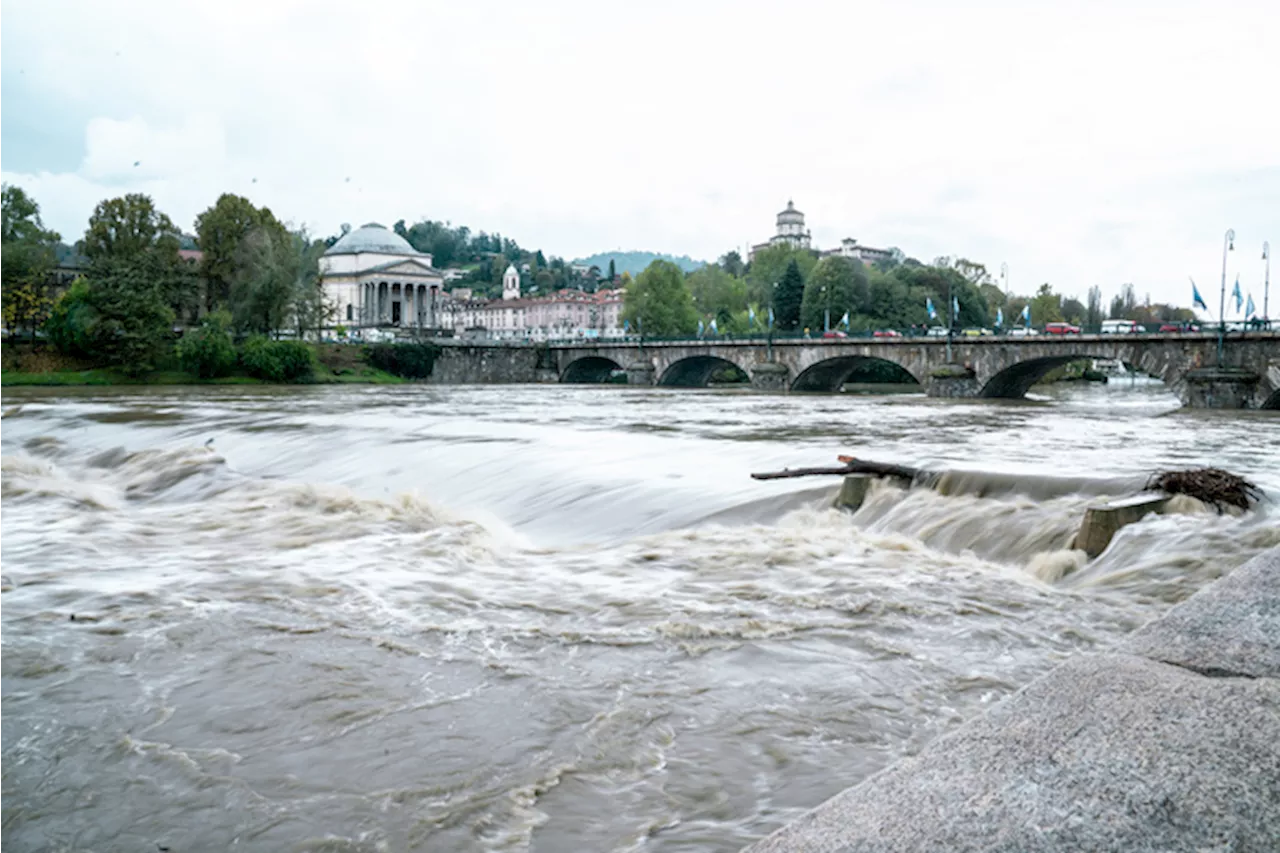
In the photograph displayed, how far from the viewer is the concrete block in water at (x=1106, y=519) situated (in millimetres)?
9391

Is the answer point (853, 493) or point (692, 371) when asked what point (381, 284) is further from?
point (853, 493)

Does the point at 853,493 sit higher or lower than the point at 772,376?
lower

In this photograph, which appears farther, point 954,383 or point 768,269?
point 768,269

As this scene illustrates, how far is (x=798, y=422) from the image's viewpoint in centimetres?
3052

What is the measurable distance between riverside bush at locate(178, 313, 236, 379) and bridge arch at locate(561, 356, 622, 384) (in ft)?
96.8

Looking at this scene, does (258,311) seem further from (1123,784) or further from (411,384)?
(1123,784)

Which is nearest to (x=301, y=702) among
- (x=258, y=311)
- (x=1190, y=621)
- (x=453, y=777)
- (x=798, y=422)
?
(x=453, y=777)

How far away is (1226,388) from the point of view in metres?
43.0

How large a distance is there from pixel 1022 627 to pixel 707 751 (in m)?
3.27

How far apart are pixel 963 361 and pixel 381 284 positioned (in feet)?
275

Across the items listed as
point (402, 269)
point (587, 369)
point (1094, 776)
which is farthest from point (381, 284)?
point (1094, 776)

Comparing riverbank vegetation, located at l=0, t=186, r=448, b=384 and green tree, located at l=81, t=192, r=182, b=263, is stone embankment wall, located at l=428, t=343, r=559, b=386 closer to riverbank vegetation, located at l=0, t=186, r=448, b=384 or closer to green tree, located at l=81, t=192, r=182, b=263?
riverbank vegetation, located at l=0, t=186, r=448, b=384

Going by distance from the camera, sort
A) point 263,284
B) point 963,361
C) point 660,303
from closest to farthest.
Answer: point 963,361 < point 263,284 < point 660,303

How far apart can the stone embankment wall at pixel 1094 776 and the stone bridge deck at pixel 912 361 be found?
45760 millimetres
